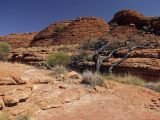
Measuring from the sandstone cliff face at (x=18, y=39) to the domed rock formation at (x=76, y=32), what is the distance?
10.9 ft

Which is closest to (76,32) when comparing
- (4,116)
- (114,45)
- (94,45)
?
(94,45)

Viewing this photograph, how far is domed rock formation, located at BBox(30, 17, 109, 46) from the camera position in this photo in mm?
30345

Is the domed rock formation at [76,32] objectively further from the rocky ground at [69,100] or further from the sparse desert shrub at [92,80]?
the rocky ground at [69,100]

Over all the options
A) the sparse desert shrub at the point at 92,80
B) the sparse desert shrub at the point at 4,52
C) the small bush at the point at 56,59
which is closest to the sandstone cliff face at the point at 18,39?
the sparse desert shrub at the point at 4,52

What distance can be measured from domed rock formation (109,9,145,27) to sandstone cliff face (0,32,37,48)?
427 inches

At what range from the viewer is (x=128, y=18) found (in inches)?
Result: 1296

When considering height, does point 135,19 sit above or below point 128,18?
below

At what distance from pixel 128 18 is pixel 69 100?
2407 centimetres

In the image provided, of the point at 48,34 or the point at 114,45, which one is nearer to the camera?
the point at 114,45

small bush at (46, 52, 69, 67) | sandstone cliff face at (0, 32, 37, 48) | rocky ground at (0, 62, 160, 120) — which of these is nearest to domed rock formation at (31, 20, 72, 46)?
sandstone cliff face at (0, 32, 37, 48)

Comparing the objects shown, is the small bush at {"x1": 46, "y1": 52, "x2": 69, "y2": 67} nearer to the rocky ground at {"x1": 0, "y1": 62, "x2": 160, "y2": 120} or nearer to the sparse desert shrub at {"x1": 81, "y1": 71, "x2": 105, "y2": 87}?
the rocky ground at {"x1": 0, "y1": 62, "x2": 160, "y2": 120}

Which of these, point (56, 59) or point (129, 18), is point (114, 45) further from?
point (129, 18)

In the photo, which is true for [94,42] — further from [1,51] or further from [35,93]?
[35,93]

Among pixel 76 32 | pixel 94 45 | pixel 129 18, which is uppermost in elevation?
pixel 129 18
